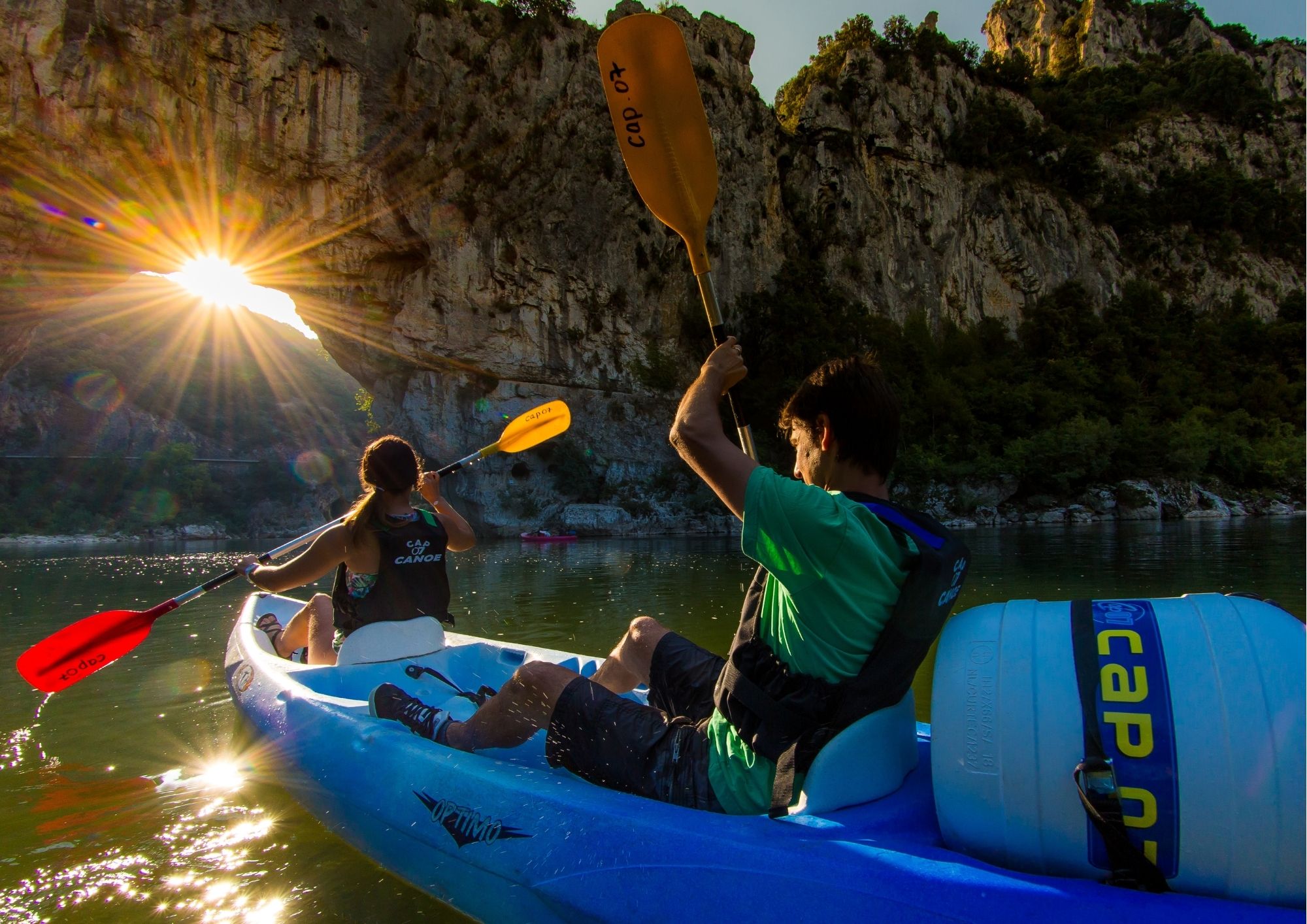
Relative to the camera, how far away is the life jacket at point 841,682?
1.29 m

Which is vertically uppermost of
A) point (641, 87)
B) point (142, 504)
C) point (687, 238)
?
point (641, 87)

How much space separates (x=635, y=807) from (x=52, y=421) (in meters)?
53.3

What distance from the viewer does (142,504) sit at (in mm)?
35375

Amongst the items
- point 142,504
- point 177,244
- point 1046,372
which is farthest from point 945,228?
point 142,504

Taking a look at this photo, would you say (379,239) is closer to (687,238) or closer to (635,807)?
(687,238)

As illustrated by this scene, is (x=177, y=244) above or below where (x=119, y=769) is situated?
above

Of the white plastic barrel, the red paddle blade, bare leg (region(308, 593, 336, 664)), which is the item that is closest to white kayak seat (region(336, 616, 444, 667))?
bare leg (region(308, 593, 336, 664))

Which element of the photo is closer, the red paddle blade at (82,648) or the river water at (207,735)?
the river water at (207,735)

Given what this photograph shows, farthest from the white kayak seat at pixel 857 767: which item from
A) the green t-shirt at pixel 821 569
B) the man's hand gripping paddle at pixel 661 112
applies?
the man's hand gripping paddle at pixel 661 112

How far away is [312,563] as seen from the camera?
8.86 feet

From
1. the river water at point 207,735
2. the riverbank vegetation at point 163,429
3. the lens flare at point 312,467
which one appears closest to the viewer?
the river water at point 207,735

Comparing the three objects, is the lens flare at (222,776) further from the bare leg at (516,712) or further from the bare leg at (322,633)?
the bare leg at (516,712)

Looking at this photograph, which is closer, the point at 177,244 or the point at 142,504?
the point at 177,244

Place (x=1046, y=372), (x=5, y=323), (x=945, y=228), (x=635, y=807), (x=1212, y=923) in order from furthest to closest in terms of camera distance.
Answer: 1. (x=945, y=228)
2. (x=1046, y=372)
3. (x=5, y=323)
4. (x=635, y=807)
5. (x=1212, y=923)
